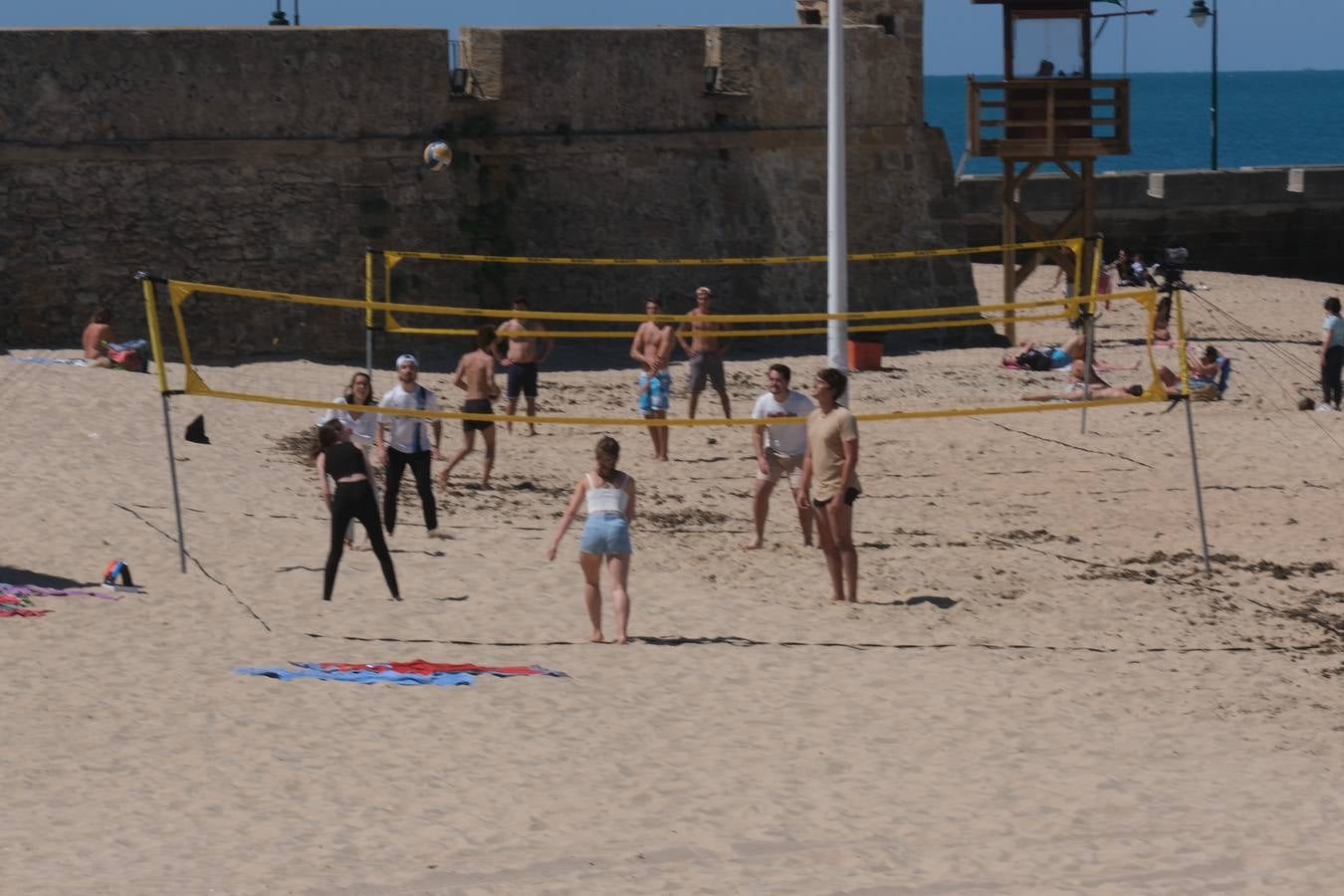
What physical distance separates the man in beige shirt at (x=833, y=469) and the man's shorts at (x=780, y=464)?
1.14 metres

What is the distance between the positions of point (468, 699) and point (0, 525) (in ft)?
15.2

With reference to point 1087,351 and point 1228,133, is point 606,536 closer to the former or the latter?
point 1087,351

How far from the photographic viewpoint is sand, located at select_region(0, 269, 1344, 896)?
7883 millimetres

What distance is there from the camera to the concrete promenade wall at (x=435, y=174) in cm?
2111

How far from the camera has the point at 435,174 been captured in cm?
2238

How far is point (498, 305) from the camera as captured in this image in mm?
22672

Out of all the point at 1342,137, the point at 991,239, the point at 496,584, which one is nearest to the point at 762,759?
the point at 496,584

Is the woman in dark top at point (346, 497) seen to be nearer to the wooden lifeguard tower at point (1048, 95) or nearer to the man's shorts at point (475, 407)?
the man's shorts at point (475, 407)

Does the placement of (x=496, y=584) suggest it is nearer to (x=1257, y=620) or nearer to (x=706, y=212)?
(x=1257, y=620)

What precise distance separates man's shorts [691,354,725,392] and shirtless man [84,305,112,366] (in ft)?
18.5

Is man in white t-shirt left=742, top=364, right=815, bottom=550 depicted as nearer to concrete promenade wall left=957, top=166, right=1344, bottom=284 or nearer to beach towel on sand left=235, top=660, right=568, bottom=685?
beach towel on sand left=235, top=660, right=568, bottom=685

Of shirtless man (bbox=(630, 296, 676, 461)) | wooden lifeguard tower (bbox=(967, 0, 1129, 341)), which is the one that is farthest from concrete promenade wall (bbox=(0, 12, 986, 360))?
shirtless man (bbox=(630, 296, 676, 461))

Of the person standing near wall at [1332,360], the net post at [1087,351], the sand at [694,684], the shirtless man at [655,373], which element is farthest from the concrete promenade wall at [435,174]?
the net post at [1087,351]

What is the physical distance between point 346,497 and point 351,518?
0.55 feet
